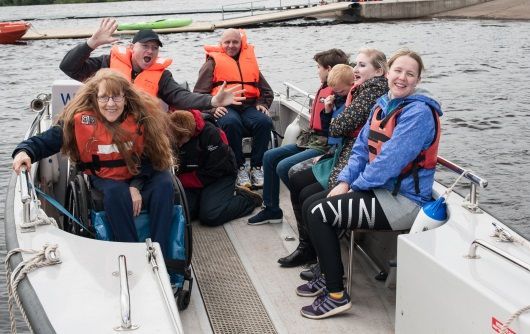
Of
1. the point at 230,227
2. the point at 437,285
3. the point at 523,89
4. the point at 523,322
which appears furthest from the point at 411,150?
the point at 523,89

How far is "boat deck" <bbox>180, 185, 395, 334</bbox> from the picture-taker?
109 inches

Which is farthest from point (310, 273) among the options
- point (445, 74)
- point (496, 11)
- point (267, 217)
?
point (496, 11)

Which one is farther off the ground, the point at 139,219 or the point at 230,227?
the point at 139,219

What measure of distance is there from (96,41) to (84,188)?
1.25 meters

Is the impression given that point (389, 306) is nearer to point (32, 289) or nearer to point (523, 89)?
point (32, 289)

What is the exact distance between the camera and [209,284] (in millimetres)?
3189

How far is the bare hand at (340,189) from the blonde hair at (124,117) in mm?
673

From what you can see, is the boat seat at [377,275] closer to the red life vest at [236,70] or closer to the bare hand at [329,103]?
the bare hand at [329,103]

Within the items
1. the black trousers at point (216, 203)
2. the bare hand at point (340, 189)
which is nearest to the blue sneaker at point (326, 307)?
the bare hand at point (340, 189)

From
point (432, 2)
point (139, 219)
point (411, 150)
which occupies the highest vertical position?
point (411, 150)

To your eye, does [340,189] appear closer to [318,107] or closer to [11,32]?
[318,107]

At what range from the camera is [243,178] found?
14.7 feet

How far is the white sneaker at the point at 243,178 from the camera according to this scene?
4.43m

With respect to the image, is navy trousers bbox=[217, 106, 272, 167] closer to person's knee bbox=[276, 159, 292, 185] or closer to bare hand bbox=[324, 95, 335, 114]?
person's knee bbox=[276, 159, 292, 185]
